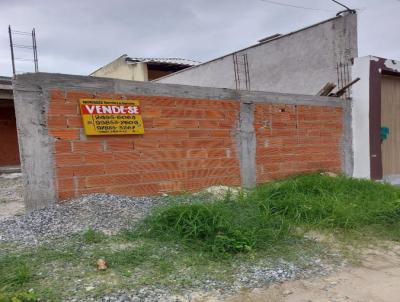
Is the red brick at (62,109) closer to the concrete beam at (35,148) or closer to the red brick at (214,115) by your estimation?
the concrete beam at (35,148)

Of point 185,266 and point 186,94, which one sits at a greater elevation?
point 186,94

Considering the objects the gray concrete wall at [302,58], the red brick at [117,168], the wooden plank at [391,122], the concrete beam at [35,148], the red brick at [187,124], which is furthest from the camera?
the wooden plank at [391,122]

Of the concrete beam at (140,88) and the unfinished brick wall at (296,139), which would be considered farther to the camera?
the unfinished brick wall at (296,139)

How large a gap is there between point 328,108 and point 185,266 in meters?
5.49

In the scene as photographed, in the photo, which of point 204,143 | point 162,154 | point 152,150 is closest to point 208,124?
point 204,143

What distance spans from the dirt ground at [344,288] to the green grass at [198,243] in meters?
0.38

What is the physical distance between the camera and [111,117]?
508 cm

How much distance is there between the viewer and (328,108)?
7.78m

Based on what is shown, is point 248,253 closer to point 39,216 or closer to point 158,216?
point 158,216

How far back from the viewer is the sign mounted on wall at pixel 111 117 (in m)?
4.88

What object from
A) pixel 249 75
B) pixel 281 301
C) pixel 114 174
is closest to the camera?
pixel 281 301

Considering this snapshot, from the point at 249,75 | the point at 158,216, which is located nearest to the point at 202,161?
the point at 158,216

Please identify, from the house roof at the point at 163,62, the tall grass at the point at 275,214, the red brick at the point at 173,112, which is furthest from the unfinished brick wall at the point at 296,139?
the house roof at the point at 163,62

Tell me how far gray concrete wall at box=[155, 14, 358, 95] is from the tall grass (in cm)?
304
